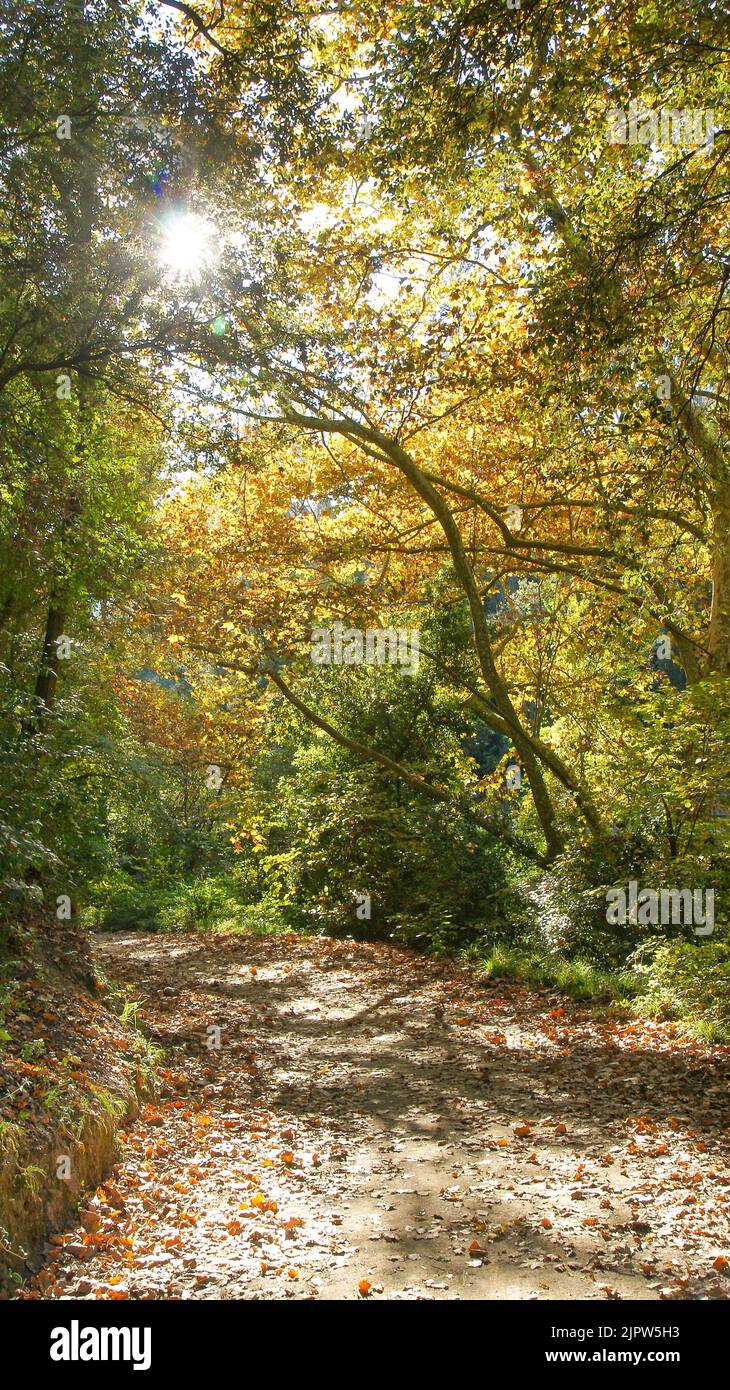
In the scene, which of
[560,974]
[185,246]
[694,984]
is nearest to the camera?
[185,246]

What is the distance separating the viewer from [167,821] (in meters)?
14.2

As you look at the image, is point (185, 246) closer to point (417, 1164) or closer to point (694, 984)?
A: point (417, 1164)

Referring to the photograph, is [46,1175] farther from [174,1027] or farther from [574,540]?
[574,540]

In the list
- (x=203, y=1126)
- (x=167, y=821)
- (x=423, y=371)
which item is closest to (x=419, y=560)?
(x=423, y=371)

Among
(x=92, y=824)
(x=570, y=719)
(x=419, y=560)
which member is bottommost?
(x=92, y=824)

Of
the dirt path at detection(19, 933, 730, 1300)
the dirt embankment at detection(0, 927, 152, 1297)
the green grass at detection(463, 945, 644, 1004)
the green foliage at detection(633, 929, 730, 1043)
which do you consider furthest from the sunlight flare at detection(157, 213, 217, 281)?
the green grass at detection(463, 945, 644, 1004)

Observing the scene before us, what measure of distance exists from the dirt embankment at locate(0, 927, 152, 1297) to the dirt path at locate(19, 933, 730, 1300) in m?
0.16

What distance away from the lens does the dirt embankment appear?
3910 mm

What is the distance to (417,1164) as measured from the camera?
523cm

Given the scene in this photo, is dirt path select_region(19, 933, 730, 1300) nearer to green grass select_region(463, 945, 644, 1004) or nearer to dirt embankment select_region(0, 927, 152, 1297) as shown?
dirt embankment select_region(0, 927, 152, 1297)

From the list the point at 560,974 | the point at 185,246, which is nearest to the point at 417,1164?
the point at 560,974

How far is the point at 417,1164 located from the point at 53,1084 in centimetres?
211

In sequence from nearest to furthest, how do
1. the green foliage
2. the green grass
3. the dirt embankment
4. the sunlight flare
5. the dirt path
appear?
the dirt path < the dirt embankment < the green foliage < the sunlight flare < the green grass
